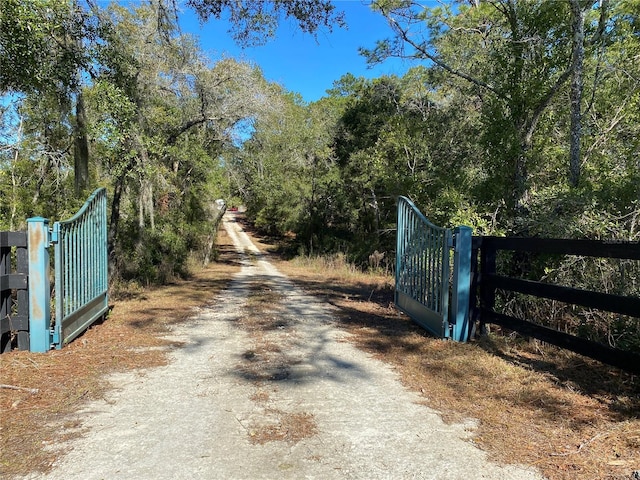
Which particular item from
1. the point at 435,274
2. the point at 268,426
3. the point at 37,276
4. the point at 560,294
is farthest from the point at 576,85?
the point at 37,276

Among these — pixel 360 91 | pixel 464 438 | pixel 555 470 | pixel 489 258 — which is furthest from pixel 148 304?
pixel 360 91

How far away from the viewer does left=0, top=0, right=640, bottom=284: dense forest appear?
7.49 meters

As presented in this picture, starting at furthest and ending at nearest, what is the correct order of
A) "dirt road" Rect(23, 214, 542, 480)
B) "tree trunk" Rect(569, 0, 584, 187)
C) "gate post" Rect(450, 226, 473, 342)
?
"tree trunk" Rect(569, 0, 584, 187)
"gate post" Rect(450, 226, 473, 342)
"dirt road" Rect(23, 214, 542, 480)

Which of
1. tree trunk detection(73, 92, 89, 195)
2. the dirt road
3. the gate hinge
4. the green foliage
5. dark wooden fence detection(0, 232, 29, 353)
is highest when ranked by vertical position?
the green foliage

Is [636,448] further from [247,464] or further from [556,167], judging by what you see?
[556,167]

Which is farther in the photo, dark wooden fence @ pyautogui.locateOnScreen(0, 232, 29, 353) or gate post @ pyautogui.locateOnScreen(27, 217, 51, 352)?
gate post @ pyautogui.locateOnScreen(27, 217, 51, 352)

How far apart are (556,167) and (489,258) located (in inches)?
219

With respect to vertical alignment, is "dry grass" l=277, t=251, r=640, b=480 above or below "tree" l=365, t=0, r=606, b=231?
below

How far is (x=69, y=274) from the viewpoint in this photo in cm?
563

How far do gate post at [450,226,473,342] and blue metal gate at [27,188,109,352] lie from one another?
483 cm

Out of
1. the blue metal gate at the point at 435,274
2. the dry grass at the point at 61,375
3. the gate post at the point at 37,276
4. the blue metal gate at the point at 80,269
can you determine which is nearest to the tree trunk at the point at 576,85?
the blue metal gate at the point at 435,274

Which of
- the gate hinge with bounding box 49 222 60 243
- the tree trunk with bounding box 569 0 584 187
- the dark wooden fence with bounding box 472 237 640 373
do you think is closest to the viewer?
the dark wooden fence with bounding box 472 237 640 373

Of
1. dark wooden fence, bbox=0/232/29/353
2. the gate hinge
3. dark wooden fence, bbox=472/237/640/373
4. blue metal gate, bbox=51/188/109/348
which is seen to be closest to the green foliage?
blue metal gate, bbox=51/188/109/348

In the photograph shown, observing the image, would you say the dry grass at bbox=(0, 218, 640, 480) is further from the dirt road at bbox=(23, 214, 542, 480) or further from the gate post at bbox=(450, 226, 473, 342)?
the gate post at bbox=(450, 226, 473, 342)
